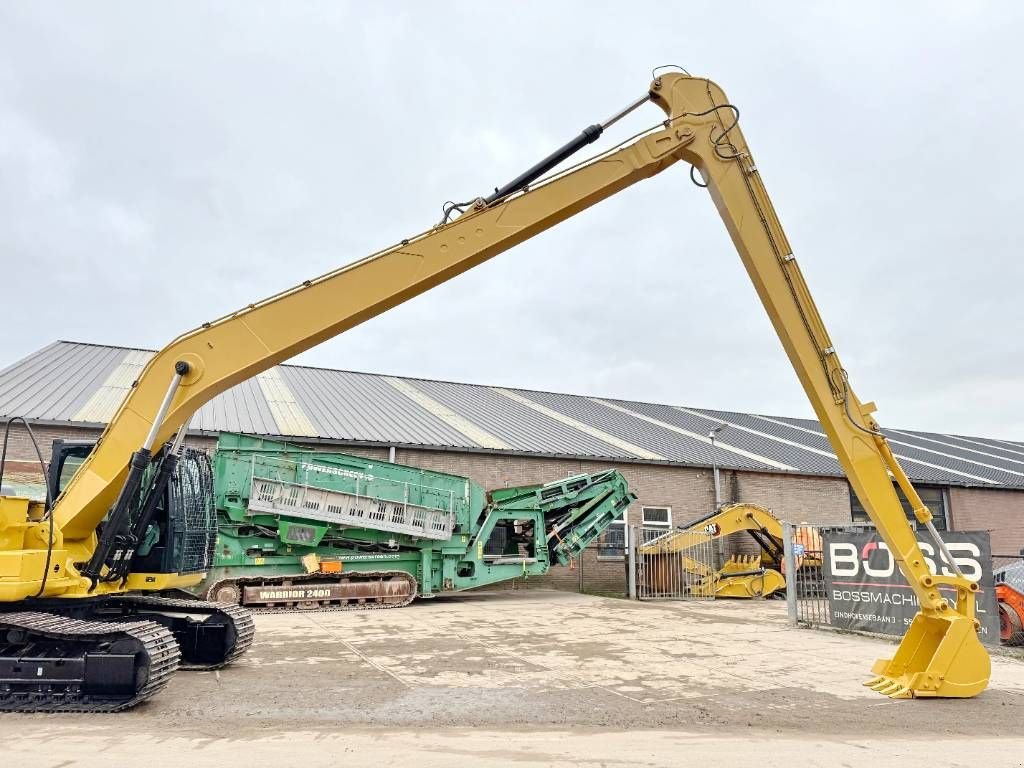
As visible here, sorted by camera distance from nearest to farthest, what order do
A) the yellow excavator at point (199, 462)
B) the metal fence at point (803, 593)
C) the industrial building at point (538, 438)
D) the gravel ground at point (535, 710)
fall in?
the gravel ground at point (535, 710) < the yellow excavator at point (199, 462) < the metal fence at point (803, 593) < the industrial building at point (538, 438)

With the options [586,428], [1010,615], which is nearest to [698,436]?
[586,428]

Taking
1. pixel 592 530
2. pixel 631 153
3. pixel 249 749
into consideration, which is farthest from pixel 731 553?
pixel 249 749

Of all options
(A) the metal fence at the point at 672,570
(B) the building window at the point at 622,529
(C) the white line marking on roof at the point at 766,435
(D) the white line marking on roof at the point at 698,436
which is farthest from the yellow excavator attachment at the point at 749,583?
(C) the white line marking on roof at the point at 766,435

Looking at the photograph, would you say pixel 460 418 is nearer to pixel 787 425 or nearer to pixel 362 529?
pixel 362 529

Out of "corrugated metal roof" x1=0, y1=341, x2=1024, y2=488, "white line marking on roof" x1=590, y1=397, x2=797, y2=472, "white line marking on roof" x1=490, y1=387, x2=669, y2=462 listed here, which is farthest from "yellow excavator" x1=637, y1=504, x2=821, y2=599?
"white line marking on roof" x1=590, y1=397, x2=797, y2=472

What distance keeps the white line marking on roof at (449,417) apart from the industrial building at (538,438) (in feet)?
0.23

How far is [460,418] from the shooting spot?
862 inches

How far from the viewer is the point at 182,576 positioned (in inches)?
292

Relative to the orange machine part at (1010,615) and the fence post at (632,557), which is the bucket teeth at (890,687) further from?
the fence post at (632,557)

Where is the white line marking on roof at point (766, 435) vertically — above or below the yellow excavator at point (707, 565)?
above

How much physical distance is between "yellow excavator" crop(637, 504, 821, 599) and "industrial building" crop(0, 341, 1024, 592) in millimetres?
2732

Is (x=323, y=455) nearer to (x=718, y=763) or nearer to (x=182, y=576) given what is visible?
(x=182, y=576)

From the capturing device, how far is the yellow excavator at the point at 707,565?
17.2 meters

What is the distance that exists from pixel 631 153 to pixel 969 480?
984 inches
